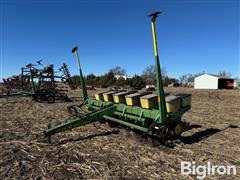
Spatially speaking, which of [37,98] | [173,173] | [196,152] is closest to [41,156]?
[173,173]

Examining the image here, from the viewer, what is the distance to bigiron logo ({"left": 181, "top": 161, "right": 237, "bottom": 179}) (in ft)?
13.1

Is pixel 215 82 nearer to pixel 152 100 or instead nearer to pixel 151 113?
pixel 152 100

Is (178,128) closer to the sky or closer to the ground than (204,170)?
closer to the sky

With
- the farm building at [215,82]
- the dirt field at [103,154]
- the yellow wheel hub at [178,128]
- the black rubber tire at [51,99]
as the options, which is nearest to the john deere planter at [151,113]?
the yellow wheel hub at [178,128]

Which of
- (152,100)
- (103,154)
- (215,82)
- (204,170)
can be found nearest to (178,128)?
(152,100)

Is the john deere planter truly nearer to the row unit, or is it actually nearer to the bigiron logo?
the row unit

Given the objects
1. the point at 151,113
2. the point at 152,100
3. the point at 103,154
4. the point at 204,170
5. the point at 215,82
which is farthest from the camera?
the point at 215,82

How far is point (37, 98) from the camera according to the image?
16.2 metres

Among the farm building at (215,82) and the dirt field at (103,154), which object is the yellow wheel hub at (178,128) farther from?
the farm building at (215,82)

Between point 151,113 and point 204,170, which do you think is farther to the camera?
point 151,113

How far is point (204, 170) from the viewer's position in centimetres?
412

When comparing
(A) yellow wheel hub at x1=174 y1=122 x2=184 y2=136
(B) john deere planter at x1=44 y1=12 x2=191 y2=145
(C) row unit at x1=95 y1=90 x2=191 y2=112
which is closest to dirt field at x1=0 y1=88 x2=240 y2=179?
(A) yellow wheel hub at x1=174 y1=122 x2=184 y2=136

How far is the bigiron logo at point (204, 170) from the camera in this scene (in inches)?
157

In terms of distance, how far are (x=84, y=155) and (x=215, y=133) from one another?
4.75 metres
